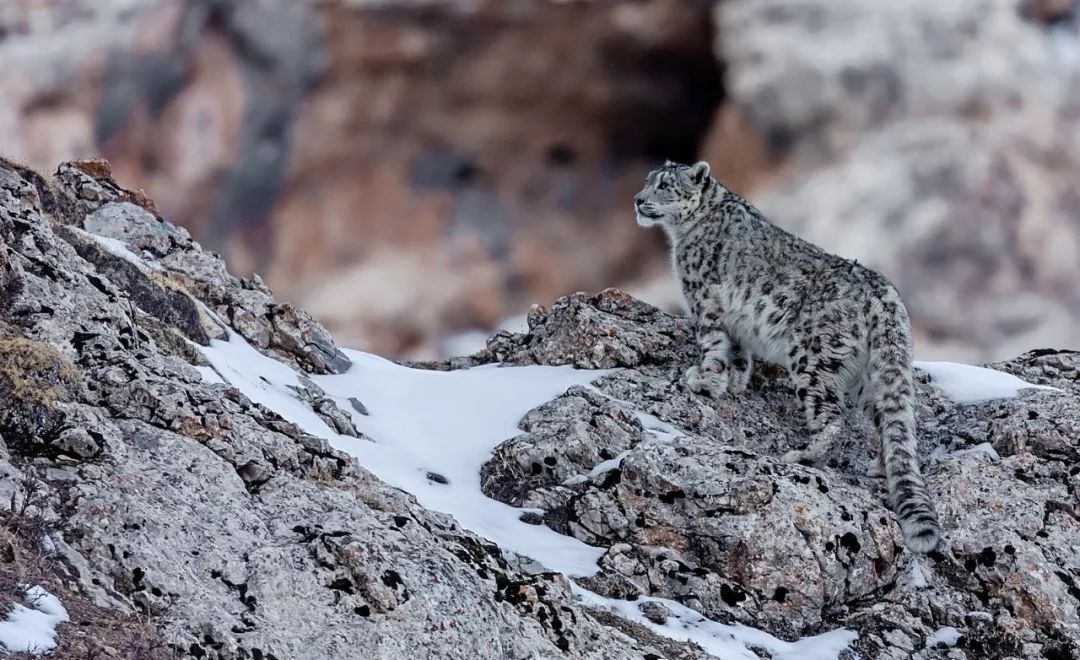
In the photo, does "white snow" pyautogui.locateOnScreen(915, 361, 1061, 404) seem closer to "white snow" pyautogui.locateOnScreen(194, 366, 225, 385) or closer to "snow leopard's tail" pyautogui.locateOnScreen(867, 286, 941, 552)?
"snow leopard's tail" pyautogui.locateOnScreen(867, 286, 941, 552)

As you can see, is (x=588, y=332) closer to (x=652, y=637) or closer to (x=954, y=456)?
(x=954, y=456)

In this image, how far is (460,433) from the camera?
603 inches

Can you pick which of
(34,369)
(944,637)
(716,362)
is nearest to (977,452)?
(944,637)

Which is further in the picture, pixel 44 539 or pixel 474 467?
pixel 474 467

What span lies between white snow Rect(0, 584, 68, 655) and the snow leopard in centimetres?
961

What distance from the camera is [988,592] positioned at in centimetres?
1315

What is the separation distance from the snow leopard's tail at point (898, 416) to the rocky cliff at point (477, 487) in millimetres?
287

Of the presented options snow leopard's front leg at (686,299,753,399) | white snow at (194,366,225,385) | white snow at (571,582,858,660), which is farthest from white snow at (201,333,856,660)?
snow leopard's front leg at (686,299,753,399)

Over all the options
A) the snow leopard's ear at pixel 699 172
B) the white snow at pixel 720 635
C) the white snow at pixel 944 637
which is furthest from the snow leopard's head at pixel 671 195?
the white snow at pixel 944 637

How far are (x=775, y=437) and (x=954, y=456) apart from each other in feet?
7.71

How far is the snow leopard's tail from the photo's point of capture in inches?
538

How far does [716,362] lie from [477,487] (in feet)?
14.8

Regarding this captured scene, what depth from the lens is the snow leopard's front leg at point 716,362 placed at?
16.5m

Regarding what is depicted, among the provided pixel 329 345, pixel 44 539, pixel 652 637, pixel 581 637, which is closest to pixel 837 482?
pixel 652 637
